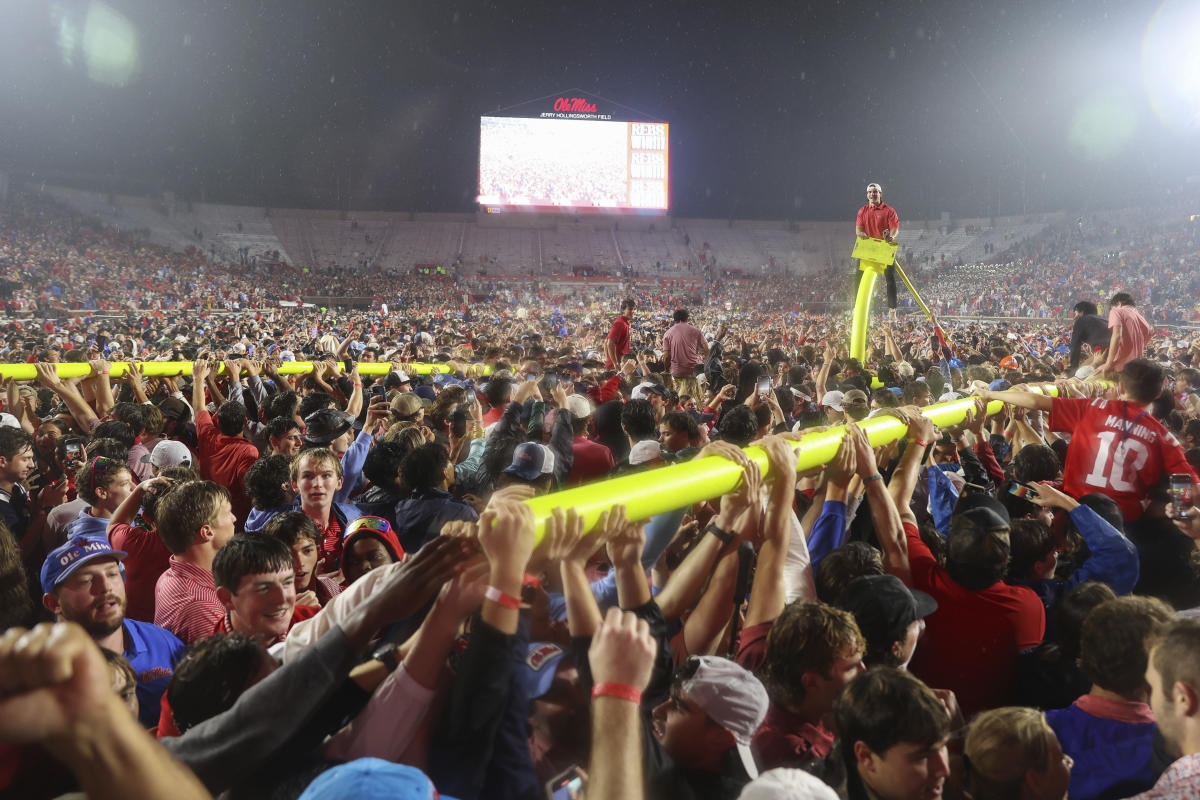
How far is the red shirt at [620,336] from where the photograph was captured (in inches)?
407

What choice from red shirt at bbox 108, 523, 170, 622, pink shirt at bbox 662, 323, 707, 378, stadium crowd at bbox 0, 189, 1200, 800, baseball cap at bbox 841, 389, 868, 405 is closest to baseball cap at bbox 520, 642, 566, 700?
stadium crowd at bbox 0, 189, 1200, 800

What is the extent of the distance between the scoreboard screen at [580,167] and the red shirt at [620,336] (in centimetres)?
3072

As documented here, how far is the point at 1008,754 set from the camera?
171cm

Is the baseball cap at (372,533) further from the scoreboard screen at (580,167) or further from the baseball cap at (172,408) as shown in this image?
the scoreboard screen at (580,167)

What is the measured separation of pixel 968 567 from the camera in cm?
253

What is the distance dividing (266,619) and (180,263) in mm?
46403

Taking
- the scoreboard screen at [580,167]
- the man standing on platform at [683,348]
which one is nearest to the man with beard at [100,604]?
the man standing on platform at [683,348]

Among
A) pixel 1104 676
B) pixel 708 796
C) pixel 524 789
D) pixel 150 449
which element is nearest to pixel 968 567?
pixel 1104 676

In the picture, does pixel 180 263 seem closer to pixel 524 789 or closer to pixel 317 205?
pixel 317 205

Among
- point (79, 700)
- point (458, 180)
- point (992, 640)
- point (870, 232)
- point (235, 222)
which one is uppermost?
point (458, 180)

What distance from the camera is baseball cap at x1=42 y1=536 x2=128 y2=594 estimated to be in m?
2.41

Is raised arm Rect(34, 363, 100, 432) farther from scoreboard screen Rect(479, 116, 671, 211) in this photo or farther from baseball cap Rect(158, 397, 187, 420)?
scoreboard screen Rect(479, 116, 671, 211)

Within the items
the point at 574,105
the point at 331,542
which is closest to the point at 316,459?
the point at 331,542

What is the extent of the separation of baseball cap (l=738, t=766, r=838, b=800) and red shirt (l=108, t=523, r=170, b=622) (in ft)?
9.68
